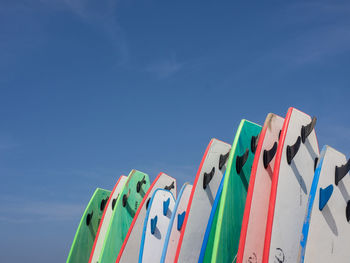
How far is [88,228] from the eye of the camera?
12.3 metres

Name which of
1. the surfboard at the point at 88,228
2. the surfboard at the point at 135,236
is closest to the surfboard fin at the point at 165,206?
the surfboard at the point at 135,236

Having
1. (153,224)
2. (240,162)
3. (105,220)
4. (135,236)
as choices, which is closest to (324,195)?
(240,162)

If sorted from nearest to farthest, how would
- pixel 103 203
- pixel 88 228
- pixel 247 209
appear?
pixel 247 209 < pixel 88 228 < pixel 103 203

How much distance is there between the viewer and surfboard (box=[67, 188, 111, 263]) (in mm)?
11906

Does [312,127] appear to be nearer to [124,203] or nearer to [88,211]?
[124,203]

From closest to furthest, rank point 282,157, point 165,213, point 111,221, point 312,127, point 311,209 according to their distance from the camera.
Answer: point 311,209 → point 282,157 → point 312,127 → point 165,213 → point 111,221

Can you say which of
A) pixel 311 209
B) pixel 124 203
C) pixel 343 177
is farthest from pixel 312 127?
pixel 124 203

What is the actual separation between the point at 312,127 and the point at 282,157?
1.21 m

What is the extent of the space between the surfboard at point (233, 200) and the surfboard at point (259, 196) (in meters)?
0.70

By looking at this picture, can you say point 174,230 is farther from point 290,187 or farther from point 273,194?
point 273,194

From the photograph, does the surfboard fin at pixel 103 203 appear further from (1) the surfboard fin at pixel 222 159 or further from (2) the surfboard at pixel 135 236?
(1) the surfboard fin at pixel 222 159

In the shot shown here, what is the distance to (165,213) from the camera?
1036cm

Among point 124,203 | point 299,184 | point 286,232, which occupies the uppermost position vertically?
point 124,203

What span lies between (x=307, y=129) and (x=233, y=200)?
5.56 feet
